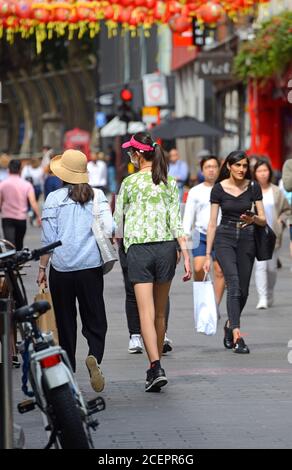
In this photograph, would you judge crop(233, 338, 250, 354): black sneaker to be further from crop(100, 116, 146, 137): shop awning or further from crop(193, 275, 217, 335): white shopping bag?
crop(100, 116, 146, 137): shop awning

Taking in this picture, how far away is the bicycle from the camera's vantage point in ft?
23.8

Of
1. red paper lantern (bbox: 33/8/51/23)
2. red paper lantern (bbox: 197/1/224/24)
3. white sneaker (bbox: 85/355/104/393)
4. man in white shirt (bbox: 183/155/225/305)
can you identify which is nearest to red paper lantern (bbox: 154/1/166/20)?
red paper lantern (bbox: 197/1/224/24)

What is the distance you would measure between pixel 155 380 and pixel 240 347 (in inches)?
94.2

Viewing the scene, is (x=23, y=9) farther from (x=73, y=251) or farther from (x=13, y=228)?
(x=73, y=251)

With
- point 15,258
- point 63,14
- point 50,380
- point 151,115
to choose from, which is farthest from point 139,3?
point 50,380

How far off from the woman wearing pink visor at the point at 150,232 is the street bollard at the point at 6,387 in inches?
132

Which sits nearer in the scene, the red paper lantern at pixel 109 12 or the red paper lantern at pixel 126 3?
the red paper lantern at pixel 126 3

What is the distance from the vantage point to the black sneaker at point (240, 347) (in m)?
12.9

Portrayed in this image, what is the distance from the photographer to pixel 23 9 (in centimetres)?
2667

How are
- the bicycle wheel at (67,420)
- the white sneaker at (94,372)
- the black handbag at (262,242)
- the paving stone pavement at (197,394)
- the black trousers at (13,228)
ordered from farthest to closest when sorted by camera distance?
the black trousers at (13,228)
the black handbag at (262,242)
the white sneaker at (94,372)
the paving stone pavement at (197,394)
the bicycle wheel at (67,420)

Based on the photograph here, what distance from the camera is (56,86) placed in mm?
74750

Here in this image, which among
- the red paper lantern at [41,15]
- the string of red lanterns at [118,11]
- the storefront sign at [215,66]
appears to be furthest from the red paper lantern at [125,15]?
the storefront sign at [215,66]

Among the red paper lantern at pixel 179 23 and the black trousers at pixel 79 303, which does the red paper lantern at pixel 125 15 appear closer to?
the red paper lantern at pixel 179 23

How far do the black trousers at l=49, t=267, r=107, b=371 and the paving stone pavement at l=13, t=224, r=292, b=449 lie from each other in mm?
396
